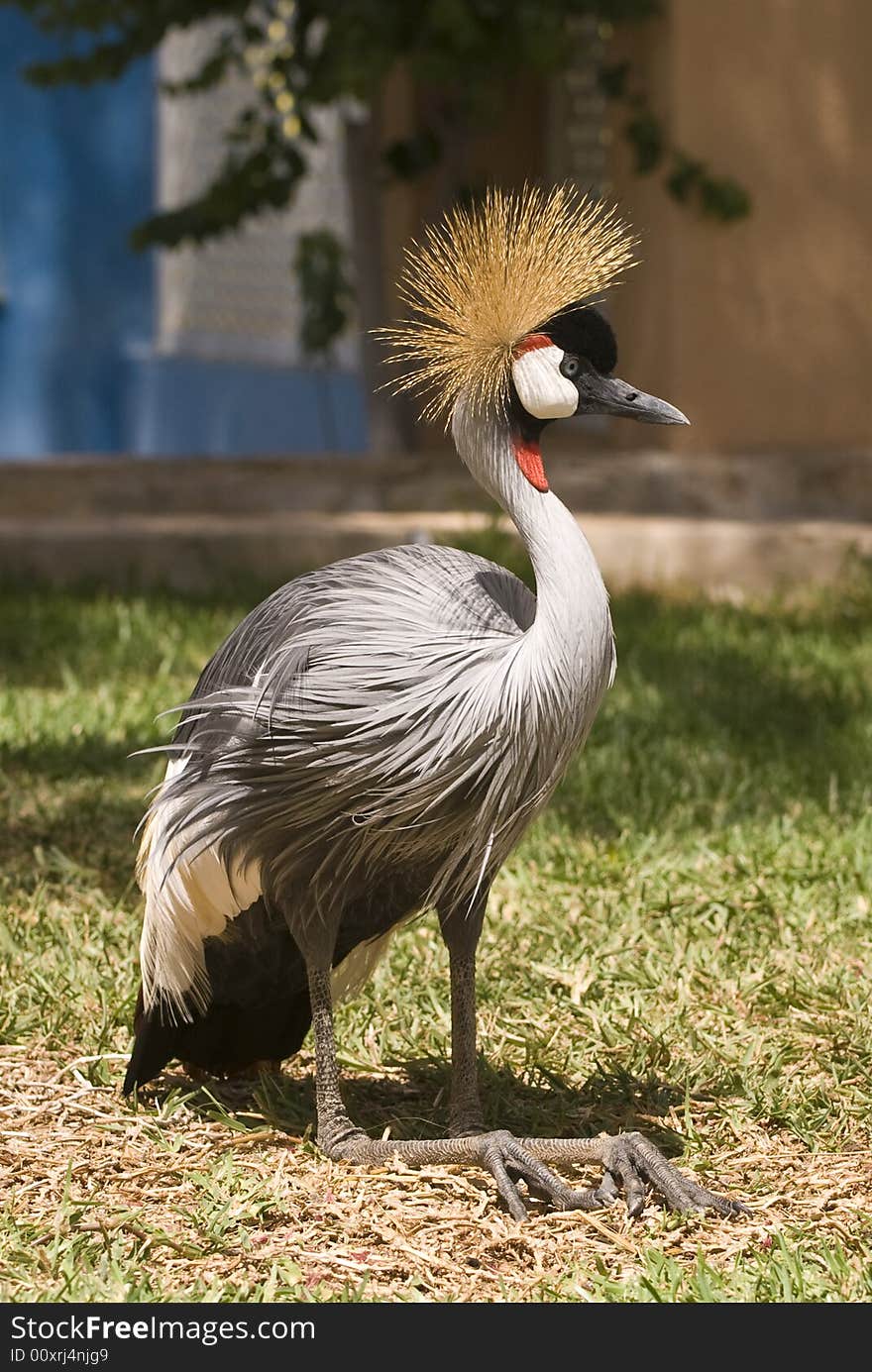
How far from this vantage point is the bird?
2598 mm

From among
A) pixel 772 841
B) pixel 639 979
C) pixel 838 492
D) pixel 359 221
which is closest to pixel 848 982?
pixel 639 979

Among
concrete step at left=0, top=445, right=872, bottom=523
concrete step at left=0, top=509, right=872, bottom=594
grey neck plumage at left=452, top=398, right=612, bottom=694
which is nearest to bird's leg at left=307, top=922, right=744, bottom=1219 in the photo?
grey neck plumage at left=452, top=398, right=612, bottom=694

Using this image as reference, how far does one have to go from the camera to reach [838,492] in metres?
8.45

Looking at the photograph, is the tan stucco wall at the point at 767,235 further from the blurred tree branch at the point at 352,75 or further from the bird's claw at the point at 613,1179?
the bird's claw at the point at 613,1179

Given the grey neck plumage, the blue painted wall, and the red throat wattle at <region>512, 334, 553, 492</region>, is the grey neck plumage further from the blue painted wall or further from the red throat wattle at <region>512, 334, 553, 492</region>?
the blue painted wall

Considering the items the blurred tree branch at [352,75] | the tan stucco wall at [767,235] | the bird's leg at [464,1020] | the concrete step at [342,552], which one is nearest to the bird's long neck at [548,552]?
the bird's leg at [464,1020]

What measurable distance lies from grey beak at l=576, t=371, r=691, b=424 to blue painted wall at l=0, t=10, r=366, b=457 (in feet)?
30.4

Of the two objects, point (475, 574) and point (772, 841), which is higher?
point (475, 574)

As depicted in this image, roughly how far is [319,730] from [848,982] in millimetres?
1435

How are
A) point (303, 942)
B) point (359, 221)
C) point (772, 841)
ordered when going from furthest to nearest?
point (359, 221) → point (772, 841) → point (303, 942)

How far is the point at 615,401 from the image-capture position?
106 inches

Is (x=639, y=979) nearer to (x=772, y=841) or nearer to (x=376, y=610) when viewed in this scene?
(x=772, y=841)

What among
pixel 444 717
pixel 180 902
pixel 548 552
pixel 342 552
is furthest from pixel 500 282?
pixel 342 552

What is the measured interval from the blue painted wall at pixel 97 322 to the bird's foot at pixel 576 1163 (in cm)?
950
